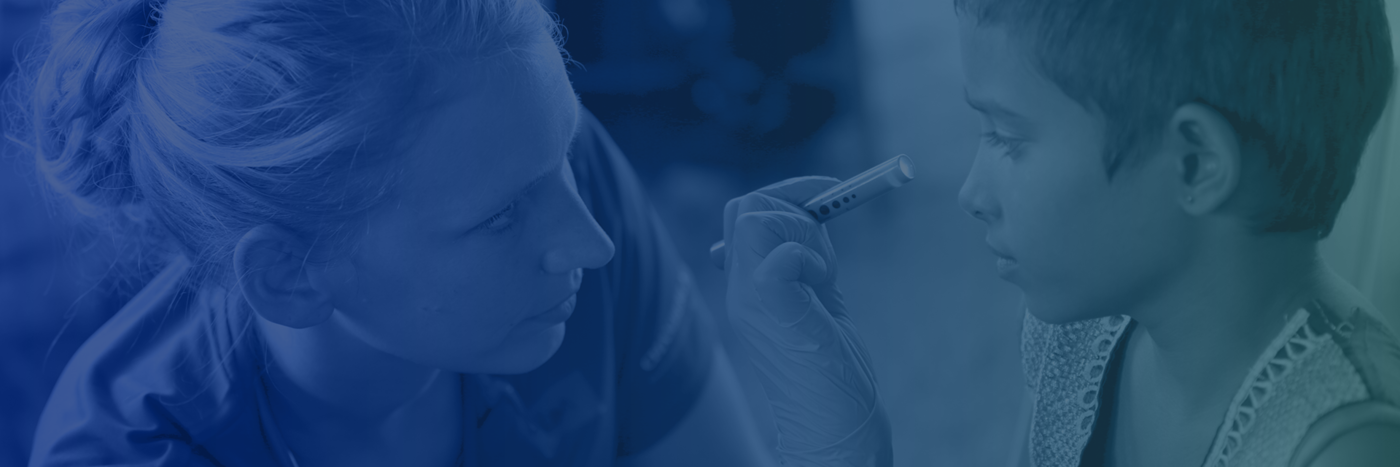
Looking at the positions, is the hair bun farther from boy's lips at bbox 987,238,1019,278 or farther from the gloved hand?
boy's lips at bbox 987,238,1019,278

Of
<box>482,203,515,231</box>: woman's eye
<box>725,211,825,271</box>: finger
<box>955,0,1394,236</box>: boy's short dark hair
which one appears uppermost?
<box>955,0,1394,236</box>: boy's short dark hair

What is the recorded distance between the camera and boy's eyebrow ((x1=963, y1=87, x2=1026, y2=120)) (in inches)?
28.6

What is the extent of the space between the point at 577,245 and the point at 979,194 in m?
0.33

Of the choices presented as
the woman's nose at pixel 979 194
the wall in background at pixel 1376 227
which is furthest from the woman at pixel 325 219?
the wall in background at pixel 1376 227

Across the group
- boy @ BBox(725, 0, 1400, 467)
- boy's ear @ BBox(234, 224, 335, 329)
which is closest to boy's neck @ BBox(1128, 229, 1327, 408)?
boy @ BBox(725, 0, 1400, 467)

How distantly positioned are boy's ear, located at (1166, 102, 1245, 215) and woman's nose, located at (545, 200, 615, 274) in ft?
1.45

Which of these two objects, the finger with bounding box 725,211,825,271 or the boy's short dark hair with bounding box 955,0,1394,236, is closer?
the boy's short dark hair with bounding box 955,0,1394,236

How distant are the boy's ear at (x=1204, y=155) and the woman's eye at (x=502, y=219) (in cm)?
49

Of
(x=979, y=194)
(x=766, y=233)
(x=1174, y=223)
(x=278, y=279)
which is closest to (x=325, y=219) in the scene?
(x=278, y=279)

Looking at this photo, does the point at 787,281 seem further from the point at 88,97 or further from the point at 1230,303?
the point at 88,97

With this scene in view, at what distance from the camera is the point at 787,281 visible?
0.81 m

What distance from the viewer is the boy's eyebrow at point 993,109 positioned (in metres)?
0.73

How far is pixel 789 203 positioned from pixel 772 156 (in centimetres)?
4

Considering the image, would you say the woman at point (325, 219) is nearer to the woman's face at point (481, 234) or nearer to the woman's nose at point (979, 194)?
the woman's face at point (481, 234)
